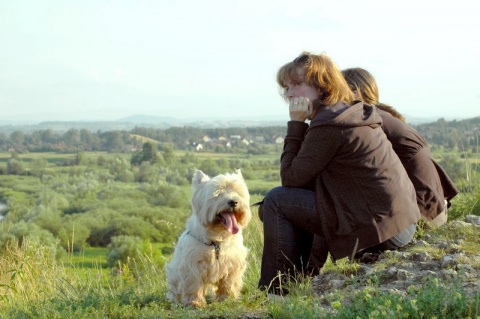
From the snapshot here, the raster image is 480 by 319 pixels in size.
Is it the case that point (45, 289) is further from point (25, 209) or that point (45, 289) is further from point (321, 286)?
point (25, 209)

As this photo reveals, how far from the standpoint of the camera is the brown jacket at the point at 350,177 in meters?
4.41

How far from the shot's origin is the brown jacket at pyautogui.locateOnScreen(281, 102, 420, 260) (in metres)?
4.41

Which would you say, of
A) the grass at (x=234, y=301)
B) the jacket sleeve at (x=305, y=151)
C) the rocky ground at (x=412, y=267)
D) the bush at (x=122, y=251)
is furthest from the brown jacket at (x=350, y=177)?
the bush at (x=122, y=251)

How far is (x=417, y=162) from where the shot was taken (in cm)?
544

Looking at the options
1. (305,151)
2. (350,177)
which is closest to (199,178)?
(305,151)

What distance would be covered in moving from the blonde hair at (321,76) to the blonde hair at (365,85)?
2.94 ft

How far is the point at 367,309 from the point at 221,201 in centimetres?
167

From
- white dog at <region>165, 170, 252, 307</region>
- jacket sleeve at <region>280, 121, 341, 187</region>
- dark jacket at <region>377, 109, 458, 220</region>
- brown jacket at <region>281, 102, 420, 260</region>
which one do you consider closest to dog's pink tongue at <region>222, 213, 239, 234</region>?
white dog at <region>165, 170, 252, 307</region>

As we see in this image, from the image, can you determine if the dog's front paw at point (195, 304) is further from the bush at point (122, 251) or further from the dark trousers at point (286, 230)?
the bush at point (122, 251)

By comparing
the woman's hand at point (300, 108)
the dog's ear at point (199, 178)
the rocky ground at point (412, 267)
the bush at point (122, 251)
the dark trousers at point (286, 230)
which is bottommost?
the bush at point (122, 251)

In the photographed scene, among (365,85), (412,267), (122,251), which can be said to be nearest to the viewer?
(412,267)

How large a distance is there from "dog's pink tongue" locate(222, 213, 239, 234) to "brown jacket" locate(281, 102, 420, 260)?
579 millimetres

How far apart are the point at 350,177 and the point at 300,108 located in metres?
0.62

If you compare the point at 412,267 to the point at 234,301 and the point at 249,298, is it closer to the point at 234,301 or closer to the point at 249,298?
the point at 249,298
